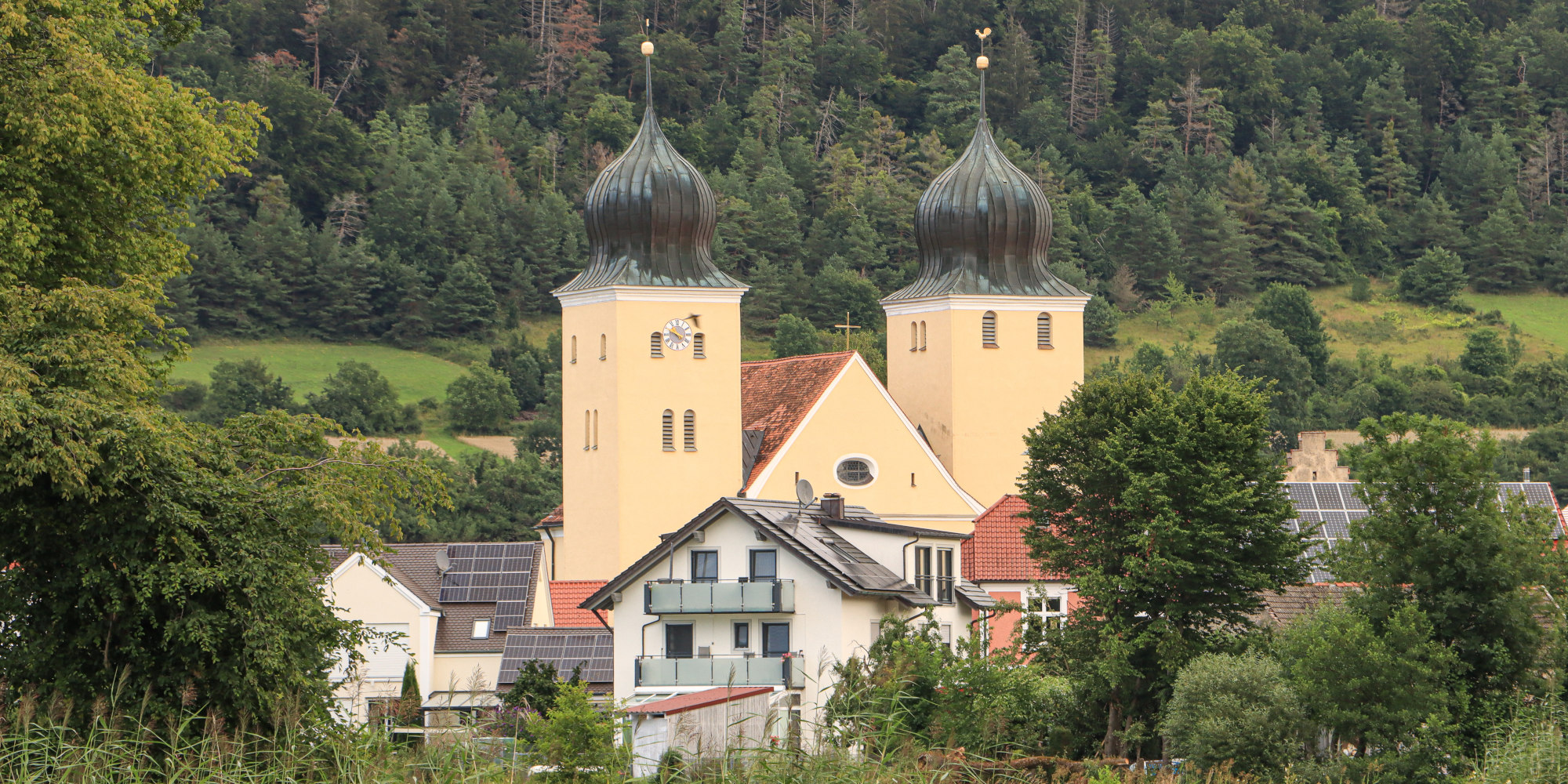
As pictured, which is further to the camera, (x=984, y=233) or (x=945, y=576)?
(x=984, y=233)

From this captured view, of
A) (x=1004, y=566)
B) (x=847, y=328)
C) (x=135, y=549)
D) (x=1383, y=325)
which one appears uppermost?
(x=1383, y=325)

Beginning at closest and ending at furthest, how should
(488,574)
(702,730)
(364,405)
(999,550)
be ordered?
(702,730) → (999,550) → (488,574) → (364,405)

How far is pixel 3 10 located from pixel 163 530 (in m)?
6.54

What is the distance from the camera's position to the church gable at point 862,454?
52.4m

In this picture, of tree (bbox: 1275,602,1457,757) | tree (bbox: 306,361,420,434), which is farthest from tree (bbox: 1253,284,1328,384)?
tree (bbox: 1275,602,1457,757)

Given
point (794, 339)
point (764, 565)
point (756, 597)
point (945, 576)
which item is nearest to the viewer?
point (756, 597)

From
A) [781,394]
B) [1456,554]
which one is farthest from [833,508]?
[1456,554]

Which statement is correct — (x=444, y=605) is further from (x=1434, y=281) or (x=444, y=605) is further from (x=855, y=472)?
(x=1434, y=281)

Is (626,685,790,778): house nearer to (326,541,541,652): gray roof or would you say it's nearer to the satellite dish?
the satellite dish

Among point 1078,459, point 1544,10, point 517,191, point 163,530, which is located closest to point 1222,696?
point 1078,459

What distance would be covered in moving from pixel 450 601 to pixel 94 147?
32270 mm

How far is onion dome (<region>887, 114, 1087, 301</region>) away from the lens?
177 feet

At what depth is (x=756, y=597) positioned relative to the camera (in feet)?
128

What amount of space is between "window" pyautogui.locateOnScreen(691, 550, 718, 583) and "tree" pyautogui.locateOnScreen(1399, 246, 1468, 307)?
3771 inches
